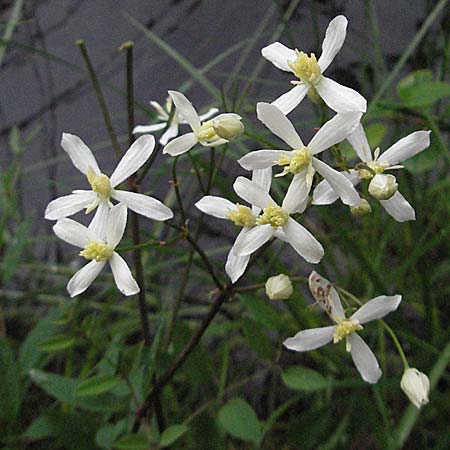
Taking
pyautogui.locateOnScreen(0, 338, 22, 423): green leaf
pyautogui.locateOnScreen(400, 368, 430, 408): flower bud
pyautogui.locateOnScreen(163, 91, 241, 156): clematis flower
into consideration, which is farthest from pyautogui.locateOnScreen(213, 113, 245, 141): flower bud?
pyautogui.locateOnScreen(0, 338, 22, 423): green leaf

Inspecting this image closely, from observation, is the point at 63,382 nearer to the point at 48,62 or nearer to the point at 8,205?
the point at 8,205

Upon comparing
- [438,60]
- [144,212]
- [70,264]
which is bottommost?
[70,264]

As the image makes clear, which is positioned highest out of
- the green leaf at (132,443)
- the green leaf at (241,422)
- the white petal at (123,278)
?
the white petal at (123,278)

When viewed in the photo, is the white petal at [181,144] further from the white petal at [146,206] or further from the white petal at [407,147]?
the white petal at [407,147]

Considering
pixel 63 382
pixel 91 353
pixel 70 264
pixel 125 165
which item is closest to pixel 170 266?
pixel 70 264

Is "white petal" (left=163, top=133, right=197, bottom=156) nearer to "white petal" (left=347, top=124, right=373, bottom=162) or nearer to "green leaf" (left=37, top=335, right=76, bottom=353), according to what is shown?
"white petal" (left=347, top=124, right=373, bottom=162)

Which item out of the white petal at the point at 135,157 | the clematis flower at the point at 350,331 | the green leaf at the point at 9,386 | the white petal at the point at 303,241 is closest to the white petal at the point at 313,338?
the clematis flower at the point at 350,331
